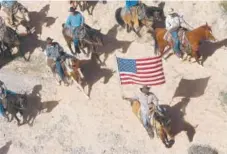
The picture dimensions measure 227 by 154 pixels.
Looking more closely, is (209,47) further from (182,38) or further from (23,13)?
(23,13)

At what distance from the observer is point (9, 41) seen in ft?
79.5

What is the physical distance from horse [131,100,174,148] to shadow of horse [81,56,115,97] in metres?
3.05

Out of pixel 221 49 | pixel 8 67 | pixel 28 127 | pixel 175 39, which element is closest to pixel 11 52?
pixel 8 67

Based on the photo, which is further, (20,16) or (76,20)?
(20,16)

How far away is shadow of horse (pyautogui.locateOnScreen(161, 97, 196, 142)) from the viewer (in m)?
21.0

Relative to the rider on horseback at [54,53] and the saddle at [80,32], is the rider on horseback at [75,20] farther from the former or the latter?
the rider on horseback at [54,53]

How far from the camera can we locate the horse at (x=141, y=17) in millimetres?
24031

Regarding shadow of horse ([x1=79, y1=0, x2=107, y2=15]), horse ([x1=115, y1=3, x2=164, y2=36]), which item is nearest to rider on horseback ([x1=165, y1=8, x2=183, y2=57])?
horse ([x1=115, y1=3, x2=164, y2=36])

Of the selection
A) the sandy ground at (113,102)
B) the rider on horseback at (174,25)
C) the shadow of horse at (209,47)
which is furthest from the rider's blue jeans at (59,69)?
the shadow of horse at (209,47)

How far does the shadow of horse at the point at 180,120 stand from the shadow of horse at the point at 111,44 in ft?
12.3

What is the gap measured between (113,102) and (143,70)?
9.65 feet

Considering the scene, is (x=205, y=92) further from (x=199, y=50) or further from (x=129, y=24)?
(x=129, y=24)

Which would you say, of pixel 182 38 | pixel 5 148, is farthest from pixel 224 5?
pixel 5 148

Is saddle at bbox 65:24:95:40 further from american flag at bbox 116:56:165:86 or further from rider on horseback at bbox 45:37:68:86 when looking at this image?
american flag at bbox 116:56:165:86
